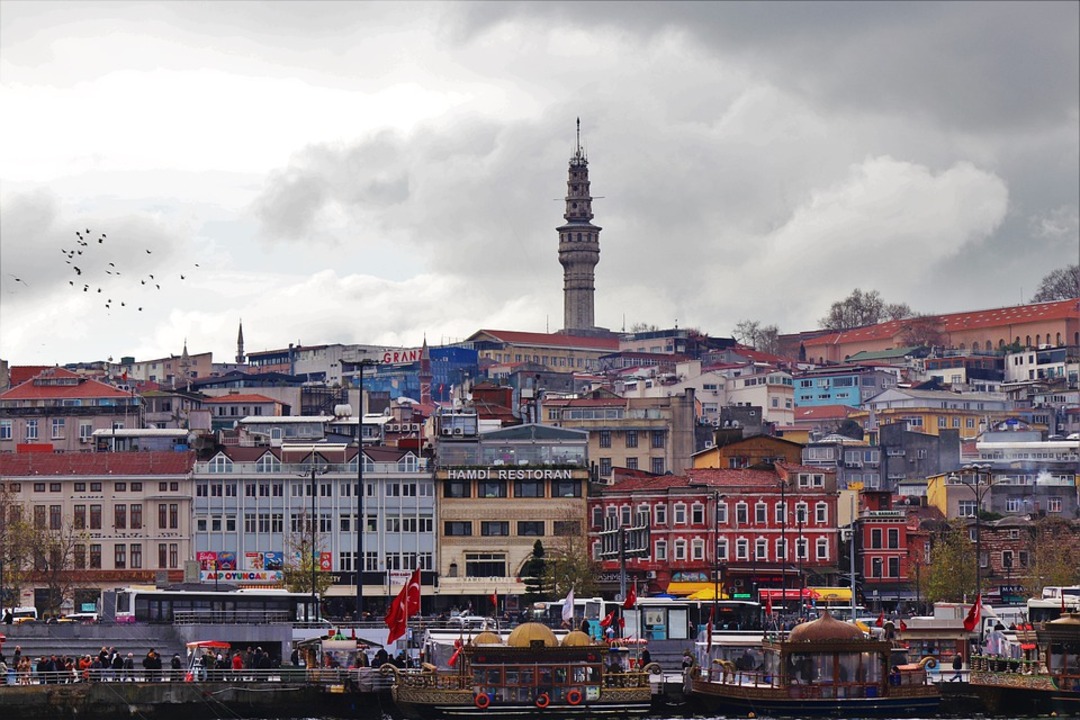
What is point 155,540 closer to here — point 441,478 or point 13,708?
point 441,478

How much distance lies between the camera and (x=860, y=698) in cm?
6181

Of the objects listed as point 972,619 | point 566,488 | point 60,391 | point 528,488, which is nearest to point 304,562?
point 528,488

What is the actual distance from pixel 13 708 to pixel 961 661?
86.0 ft

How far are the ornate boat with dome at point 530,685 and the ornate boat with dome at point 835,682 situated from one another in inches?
132

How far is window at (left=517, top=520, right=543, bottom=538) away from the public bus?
38.1 m

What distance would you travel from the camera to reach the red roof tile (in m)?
114

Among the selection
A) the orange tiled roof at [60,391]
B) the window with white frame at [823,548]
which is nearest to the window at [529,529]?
the window with white frame at [823,548]

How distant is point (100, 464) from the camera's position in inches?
4493

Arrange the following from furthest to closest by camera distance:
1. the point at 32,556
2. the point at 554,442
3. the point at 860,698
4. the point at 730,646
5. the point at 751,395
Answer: the point at 751,395
the point at 554,442
the point at 32,556
the point at 730,646
the point at 860,698

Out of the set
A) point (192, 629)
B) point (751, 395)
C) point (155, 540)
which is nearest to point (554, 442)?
point (155, 540)

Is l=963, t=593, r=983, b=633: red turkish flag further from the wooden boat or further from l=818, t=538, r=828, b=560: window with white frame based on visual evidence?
l=818, t=538, r=828, b=560: window with white frame

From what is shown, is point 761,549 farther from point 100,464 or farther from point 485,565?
point 100,464

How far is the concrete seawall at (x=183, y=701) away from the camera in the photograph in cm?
6244

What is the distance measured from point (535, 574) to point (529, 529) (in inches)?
216
